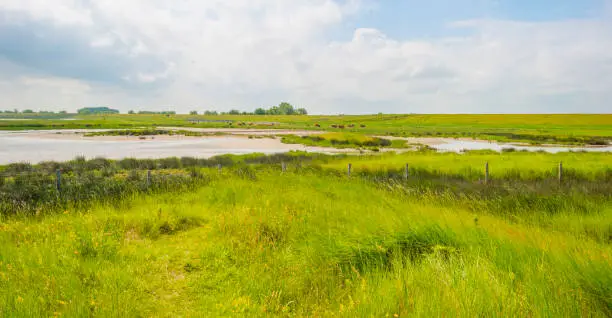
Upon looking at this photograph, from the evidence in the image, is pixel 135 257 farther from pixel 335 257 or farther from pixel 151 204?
pixel 151 204

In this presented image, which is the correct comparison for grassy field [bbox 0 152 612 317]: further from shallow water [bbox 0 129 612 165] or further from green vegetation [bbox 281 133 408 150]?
green vegetation [bbox 281 133 408 150]

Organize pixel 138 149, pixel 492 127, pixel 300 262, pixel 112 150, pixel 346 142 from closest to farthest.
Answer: pixel 300 262 < pixel 112 150 < pixel 138 149 < pixel 346 142 < pixel 492 127

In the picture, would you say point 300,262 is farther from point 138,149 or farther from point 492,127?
point 492,127

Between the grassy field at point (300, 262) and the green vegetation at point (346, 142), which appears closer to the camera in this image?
the grassy field at point (300, 262)

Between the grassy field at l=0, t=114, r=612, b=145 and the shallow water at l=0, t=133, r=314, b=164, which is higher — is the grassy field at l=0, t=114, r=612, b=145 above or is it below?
above

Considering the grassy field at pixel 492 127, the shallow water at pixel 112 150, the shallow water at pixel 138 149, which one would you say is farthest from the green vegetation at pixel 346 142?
the grassy field at pixel 492 127

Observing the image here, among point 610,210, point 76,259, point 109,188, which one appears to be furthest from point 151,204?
point 610,210

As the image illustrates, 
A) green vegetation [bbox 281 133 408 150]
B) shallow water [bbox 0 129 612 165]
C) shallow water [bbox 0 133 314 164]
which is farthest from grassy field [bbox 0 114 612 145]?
shallow water [bbox 0 133 314 164]

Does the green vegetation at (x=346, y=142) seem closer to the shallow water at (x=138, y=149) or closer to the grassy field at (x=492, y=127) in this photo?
the shallow water at (x=138, y=149)

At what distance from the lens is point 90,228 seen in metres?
8.30

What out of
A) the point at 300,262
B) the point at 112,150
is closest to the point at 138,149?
the point at 112,150

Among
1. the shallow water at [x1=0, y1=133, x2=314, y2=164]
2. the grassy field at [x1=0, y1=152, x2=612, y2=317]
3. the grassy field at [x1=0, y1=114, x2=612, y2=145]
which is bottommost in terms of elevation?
the shallow water at [x1=0, y1=133, x2=314, y2=164]

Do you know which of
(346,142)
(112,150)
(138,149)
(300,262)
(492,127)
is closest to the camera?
(300,262)

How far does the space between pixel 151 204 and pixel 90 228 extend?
328 centimetres
